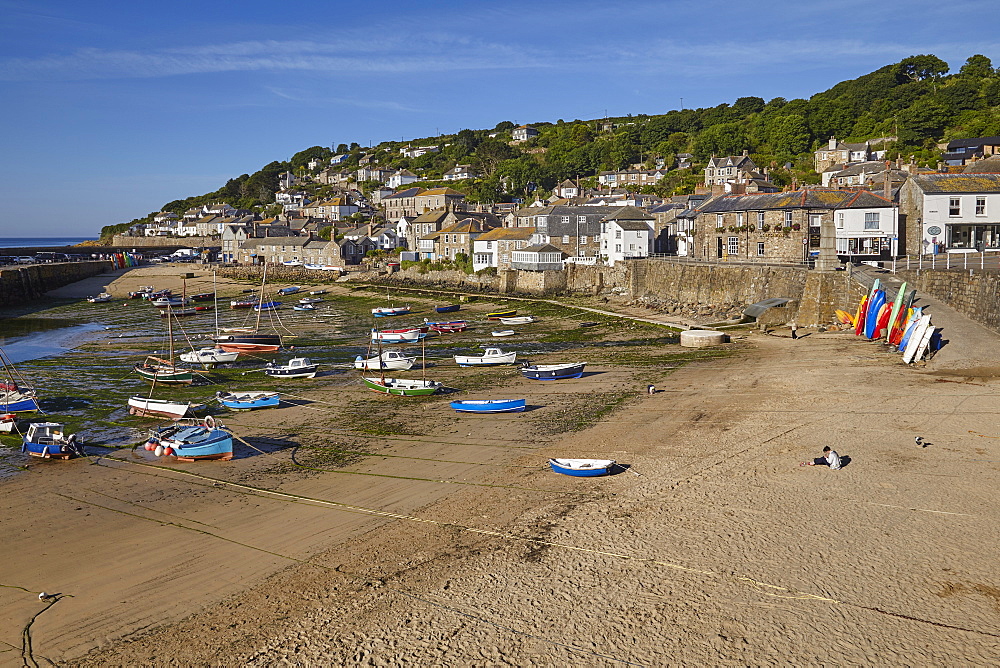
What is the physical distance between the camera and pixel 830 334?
3397cm

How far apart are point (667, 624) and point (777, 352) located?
22784mm

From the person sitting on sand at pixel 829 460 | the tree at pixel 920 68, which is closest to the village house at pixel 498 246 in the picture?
the person sitting on sand at pixel 829 460

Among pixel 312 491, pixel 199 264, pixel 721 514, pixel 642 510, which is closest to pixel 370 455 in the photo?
pixel 312 491

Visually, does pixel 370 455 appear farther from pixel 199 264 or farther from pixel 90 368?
pixel 199 264

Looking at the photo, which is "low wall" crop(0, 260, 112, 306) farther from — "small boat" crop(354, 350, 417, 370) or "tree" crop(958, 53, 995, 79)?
"tree" crop(958, 53, 995, 79)

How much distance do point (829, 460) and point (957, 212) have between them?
32.1 metres

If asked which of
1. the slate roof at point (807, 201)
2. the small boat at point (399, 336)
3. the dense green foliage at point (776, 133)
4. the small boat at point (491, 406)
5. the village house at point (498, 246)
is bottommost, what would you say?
the small boat at point (491, 406)

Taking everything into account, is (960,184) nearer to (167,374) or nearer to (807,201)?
(807,201)

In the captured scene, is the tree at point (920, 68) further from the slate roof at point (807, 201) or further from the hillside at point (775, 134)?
the slate roof at point (807, 201)

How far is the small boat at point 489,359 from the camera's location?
32.0 metres

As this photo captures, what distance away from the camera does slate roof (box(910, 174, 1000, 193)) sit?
40.4 meters

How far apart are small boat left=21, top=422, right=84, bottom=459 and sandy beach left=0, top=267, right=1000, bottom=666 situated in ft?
3.12

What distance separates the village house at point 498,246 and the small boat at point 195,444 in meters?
47.2

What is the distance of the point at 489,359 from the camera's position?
1261 inches
